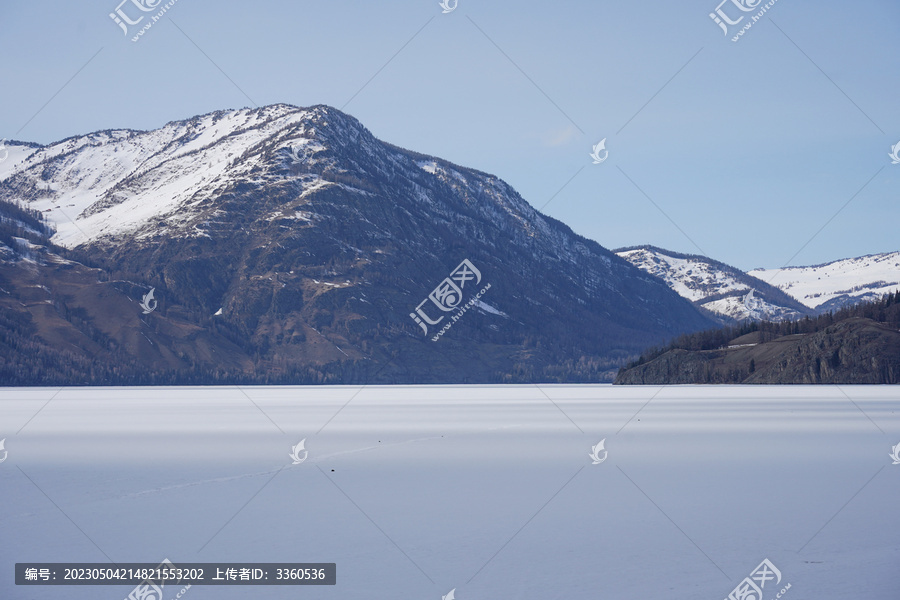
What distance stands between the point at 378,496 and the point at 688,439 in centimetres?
3012

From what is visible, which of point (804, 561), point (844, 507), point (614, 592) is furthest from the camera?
point (844, 507)

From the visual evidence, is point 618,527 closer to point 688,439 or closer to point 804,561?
point 804,561

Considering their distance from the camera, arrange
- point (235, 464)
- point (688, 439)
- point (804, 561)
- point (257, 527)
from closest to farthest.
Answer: point (804, 561)
point (257, 527)
point (235, 464)
point (688, 439)

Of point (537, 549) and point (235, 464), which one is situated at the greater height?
point (235, 464)

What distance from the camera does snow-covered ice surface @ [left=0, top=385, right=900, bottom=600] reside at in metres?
20.8

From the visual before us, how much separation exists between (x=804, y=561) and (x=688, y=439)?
114 ft

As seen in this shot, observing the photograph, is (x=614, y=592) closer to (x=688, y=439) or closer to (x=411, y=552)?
(x=411, y=552)

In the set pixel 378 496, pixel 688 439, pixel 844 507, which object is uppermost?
pixel 688 439

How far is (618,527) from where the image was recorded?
26531 mm

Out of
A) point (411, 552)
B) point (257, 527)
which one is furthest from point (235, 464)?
point (411, 552)

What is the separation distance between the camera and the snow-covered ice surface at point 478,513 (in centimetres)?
2081

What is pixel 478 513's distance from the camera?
28.9 metres

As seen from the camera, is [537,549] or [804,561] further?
[537,549]

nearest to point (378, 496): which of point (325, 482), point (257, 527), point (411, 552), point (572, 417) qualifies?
point (325, 482)
